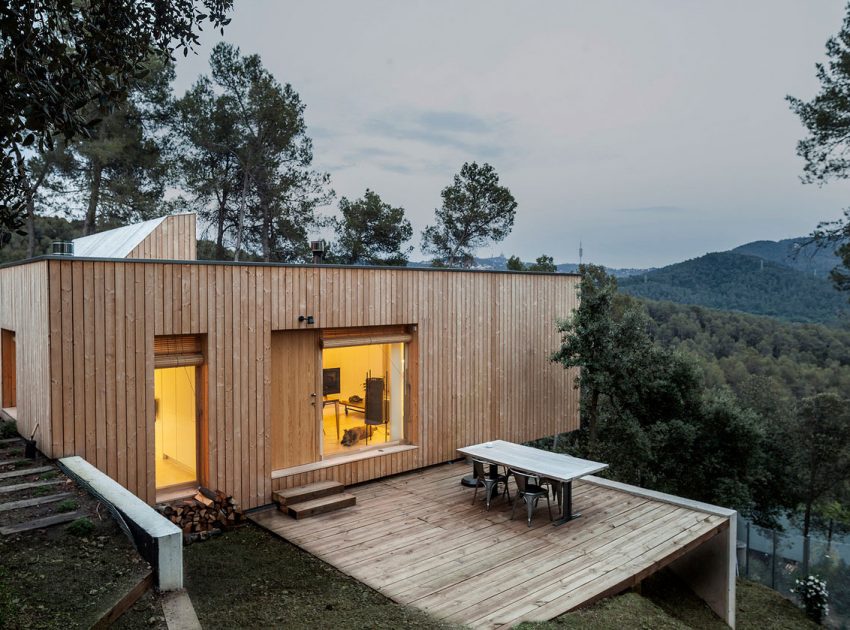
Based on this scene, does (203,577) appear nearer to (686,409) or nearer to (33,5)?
(33,5)

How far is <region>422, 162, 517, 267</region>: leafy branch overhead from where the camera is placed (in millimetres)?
23000

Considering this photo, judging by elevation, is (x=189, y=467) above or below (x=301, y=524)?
above

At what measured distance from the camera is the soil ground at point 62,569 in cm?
307

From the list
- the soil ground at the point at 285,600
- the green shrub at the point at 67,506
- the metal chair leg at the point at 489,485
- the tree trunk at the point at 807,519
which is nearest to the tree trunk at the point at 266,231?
the soil ground at the point at 285,600

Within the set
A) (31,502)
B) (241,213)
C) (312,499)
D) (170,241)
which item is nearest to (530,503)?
(312,499)

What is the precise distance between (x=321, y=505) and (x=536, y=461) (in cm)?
260

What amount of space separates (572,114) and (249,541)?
22.9 m

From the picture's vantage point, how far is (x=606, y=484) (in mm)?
Answer: 7617

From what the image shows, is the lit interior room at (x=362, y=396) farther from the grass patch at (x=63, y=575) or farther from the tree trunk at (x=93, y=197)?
the tree trunk at (x=93, y=197)

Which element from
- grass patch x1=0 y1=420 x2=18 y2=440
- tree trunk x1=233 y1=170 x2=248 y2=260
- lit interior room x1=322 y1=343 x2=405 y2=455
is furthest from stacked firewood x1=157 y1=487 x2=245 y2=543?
Result: tree trunk x1=233 y1=170 x2=248 y2=260

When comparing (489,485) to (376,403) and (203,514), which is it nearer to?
(376,403)

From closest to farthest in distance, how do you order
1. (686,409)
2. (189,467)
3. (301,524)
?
(301,524) < (189,467) < (686,409)

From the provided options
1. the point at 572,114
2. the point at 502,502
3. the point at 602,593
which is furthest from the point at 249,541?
the point at 572,114

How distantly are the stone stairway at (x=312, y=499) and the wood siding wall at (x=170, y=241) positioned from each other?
379 centimetres
